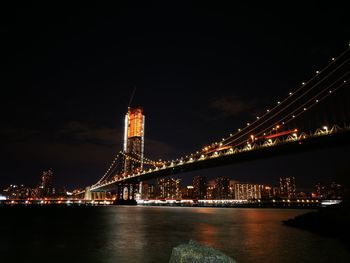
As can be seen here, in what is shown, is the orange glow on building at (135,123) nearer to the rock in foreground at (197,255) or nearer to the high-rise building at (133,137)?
the high-rise building at (133,137)

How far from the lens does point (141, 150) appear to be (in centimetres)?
11369

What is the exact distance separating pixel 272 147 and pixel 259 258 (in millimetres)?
32726

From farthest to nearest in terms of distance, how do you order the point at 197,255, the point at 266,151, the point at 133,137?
the point at 133,137 < the point at 266,151 < the point at 197,255

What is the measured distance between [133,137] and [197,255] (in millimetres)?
114357

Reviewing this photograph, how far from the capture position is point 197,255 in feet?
17.4

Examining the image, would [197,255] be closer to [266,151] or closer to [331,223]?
[331,223]

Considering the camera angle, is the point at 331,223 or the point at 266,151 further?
the point at 266,151

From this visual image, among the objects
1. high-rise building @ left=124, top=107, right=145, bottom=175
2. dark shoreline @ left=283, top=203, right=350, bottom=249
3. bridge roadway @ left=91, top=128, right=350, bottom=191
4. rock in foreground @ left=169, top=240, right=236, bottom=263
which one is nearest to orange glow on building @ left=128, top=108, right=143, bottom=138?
high-rise building @ left=124, top=107, right=145, bottom=175

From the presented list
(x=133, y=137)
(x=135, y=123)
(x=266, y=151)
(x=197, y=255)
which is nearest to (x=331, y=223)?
(x=197, y=255)

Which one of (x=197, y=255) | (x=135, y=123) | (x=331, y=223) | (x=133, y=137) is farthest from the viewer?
(x=135, y=123)

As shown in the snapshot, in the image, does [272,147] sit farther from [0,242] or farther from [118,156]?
[118,156]

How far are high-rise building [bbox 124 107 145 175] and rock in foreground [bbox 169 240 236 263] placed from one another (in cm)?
9778

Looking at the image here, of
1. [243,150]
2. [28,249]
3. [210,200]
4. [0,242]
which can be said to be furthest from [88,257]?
[210,200]

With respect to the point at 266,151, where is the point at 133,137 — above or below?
above
